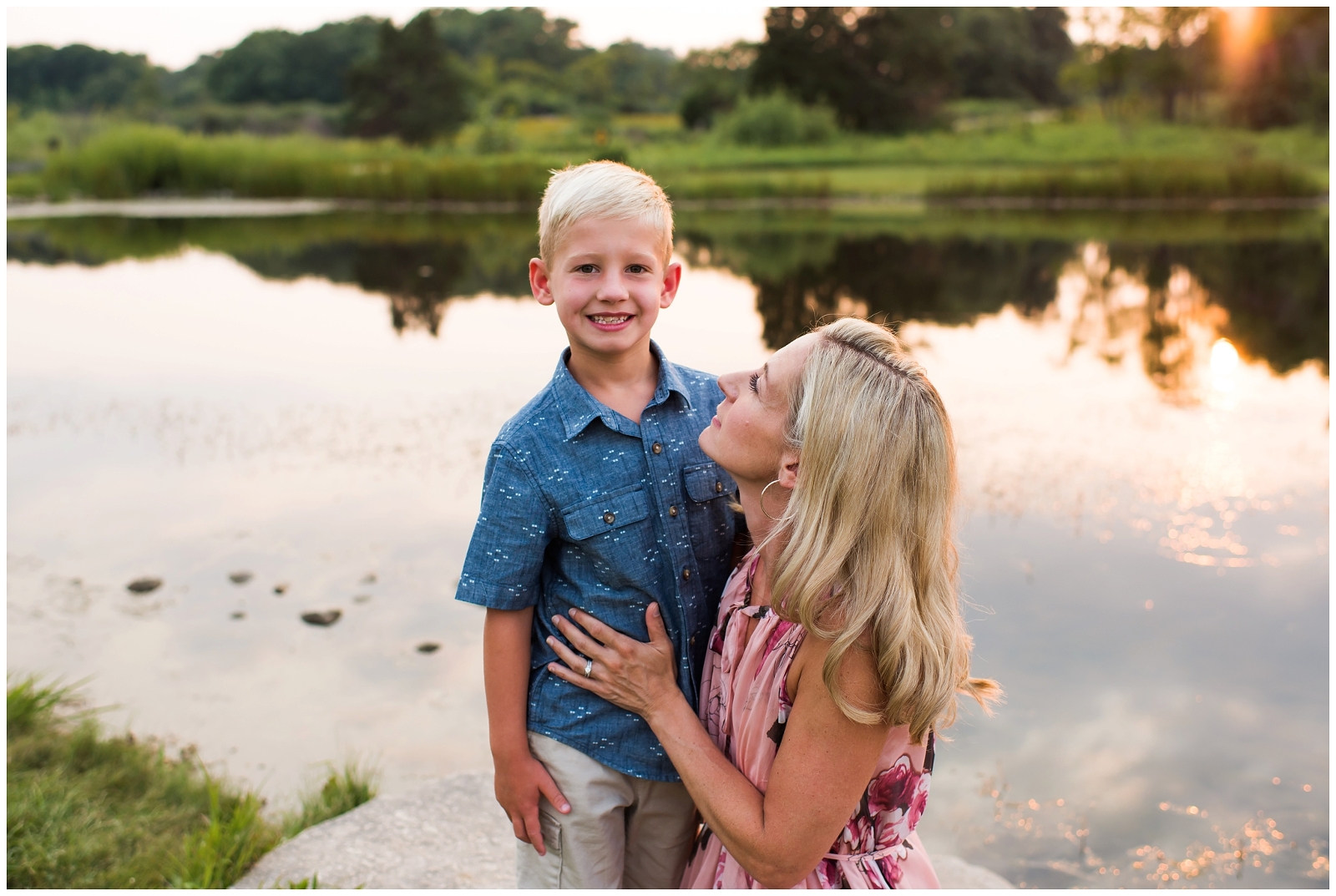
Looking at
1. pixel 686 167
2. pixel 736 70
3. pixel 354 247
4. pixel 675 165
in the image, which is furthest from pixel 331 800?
pixel 736 70

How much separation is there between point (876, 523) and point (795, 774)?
1.46 feet

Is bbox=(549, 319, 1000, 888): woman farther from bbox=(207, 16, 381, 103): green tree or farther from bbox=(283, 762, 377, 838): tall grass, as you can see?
bbox=(207, 16, 381, 103): green tree

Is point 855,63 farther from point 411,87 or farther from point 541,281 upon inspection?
point 541,281

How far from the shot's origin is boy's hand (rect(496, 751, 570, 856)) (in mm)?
2080

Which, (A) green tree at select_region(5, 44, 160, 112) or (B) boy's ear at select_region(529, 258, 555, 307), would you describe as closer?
(B) boy's ear at select_region(529, 258, 555, 307)

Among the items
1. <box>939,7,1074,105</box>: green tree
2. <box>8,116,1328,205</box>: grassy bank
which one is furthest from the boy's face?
<box>939,7,1074,105</box>: green tree

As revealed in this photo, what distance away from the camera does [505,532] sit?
200 cm

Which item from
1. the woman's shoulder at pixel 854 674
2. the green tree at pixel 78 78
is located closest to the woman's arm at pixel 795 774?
the woman's shoulder at pixel 854 674

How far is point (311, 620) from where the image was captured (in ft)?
19.8

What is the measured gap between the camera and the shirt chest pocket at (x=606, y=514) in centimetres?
200

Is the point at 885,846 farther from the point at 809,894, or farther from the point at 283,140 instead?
the point at 283,140

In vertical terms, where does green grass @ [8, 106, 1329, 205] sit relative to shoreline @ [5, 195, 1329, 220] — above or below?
above

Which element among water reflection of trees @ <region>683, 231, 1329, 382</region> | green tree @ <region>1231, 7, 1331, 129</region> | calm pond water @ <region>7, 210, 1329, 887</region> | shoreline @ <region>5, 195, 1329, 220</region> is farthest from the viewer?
green tree @ <region>1231, 7, 1331, 129</region>

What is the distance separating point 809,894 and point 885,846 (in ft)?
0.56
